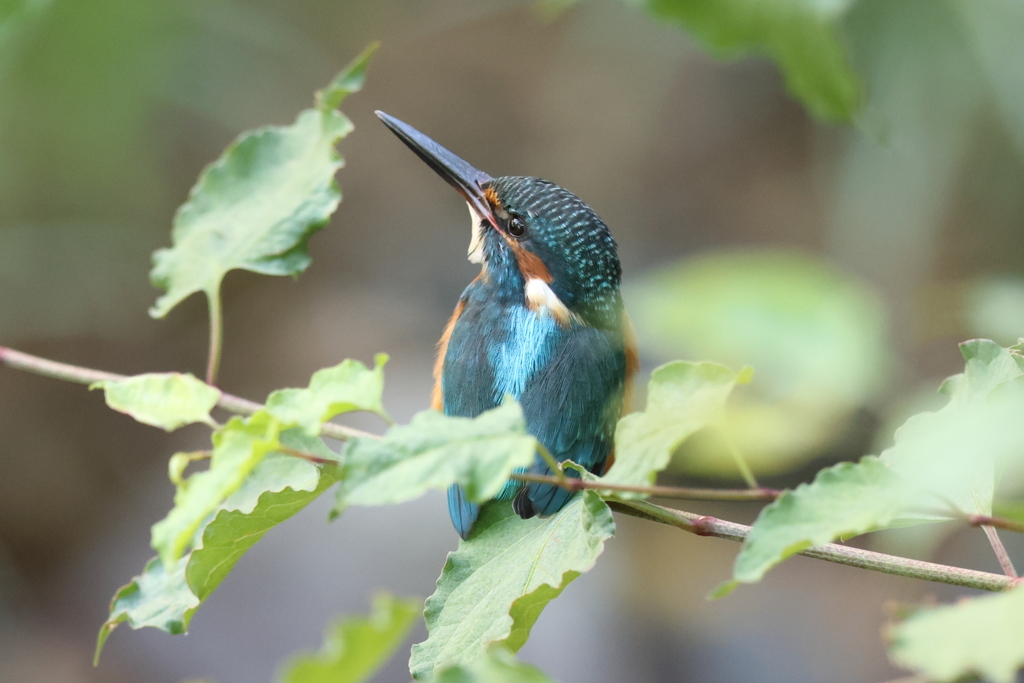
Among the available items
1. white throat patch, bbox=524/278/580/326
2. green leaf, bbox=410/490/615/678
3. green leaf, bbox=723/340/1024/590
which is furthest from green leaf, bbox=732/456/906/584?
white throat patch, bbox=524/278/580/326

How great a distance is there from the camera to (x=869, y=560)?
0.96 metres

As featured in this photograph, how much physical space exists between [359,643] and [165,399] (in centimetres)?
52

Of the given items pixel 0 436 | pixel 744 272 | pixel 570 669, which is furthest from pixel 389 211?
pixel 744 272

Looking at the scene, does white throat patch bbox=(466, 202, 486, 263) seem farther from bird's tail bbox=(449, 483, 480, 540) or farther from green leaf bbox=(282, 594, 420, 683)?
green leaf bbox=(282, 594, 420, 683)

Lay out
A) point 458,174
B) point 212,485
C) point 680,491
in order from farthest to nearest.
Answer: point 458,174, point 680,491, point 212,485

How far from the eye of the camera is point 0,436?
4.40 meters

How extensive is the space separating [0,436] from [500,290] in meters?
3.39

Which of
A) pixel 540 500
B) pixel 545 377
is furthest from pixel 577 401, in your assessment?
pixel 540 500

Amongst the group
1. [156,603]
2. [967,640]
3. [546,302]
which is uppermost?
[546,302]

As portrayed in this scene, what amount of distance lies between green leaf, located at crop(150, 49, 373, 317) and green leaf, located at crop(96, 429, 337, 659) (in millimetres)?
332

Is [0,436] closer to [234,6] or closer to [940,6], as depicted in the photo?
[234,6]

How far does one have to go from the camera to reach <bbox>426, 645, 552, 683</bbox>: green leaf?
1.89 ft

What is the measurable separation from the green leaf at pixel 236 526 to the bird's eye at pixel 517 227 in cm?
108

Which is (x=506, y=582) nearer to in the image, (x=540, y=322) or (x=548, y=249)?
(x=540, y=322)
